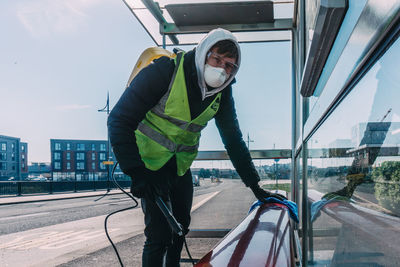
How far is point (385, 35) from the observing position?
51 centimetres

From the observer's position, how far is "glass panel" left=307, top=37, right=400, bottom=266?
568 millimetres

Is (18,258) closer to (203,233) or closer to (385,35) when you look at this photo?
(203,233)

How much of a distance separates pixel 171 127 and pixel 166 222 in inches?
18.8

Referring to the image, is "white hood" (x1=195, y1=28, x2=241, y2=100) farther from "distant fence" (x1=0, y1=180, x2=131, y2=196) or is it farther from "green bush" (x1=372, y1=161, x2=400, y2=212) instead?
"distant fence" (x1=0, y1=180, x2=131, y2=196)

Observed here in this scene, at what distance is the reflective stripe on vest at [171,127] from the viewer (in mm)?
1764

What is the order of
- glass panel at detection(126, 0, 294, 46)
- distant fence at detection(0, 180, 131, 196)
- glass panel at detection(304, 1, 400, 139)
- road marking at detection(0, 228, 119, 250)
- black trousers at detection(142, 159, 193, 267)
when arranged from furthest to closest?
distant fence at detection(0, 180, 131, 196) → road marking at detection(0, 228, 119, 250) → glass panel at detection(126, 0, 294, 46) → black trousers at detection(142, 159, 193, 267) → glass panel at detection(304, 1, 400, 139)

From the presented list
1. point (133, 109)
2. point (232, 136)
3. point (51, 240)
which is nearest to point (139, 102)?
point (133, 109)

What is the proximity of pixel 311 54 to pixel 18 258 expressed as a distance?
177 inches

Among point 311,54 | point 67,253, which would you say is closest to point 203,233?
point 67,253

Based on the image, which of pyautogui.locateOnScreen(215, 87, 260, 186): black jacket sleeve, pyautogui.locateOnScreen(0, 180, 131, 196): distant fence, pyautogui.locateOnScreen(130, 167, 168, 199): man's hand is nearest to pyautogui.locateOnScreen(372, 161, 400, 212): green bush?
pyautogui.locateOnScreen(130, 167, 168, 199): man's hand

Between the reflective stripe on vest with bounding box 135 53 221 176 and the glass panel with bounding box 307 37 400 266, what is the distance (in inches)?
28.7

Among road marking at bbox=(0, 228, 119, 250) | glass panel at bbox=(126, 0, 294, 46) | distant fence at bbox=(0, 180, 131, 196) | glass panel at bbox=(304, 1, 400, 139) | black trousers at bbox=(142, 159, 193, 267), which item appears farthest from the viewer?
distant fence at bbox=(0, 180, 131, 196)

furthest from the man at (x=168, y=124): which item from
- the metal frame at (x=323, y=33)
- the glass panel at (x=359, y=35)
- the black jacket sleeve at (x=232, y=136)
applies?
the glass panel at (x=359, y=35)

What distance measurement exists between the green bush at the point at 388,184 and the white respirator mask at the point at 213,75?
1.23 m
